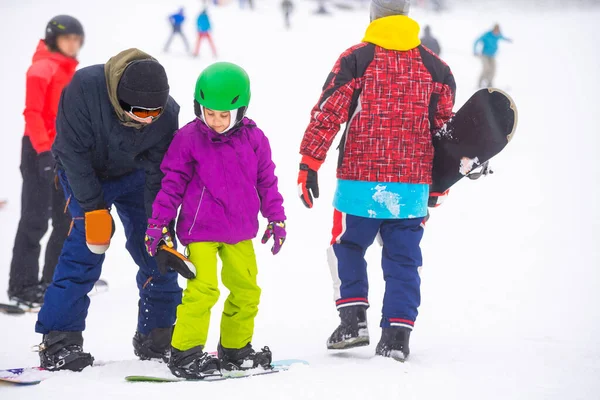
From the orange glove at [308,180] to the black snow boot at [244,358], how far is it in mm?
851

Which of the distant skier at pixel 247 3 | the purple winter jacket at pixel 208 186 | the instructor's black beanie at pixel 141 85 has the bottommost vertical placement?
the purple winter jacket at pixel 208 186

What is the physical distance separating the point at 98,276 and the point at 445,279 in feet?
11.1

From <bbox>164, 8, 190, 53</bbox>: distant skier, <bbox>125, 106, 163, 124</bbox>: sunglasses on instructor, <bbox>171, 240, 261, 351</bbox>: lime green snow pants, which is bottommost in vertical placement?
<bbox>171, 240, 261, 351</bbox>: lime green snow pants

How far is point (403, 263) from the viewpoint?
3.82m

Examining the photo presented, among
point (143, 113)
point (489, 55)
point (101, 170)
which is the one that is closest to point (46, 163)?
point (101, 170)

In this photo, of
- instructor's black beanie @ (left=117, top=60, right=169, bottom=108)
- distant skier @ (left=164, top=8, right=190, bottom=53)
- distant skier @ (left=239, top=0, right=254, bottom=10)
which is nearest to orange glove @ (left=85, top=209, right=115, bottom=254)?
instructor's black beanie @ (left=117, top=60, right=169, bottom=108)

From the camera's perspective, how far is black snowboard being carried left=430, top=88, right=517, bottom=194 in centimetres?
383

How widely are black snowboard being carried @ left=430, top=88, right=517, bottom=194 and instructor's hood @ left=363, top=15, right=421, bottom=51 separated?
0.50 metres

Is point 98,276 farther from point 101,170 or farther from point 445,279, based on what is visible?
point 445,279

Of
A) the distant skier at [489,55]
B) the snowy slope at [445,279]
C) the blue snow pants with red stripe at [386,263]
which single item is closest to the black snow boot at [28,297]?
the snowy slope at [445,279]

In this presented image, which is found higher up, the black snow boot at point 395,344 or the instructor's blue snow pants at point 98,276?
the instructor's blue snow pants at point 98,276

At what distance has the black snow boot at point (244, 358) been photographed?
3490mm

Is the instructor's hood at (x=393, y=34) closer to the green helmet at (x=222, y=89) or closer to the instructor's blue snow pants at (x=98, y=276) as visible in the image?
the green helmet at (x=222, y=89)

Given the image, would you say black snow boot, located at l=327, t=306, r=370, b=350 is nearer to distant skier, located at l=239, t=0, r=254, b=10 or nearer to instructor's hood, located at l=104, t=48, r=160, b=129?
instructor's hood, located at l=104, t=48, r=160, b=129
